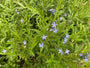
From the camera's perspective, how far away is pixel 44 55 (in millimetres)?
1541

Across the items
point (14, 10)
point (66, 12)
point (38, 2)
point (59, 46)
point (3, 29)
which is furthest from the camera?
point (66, 12)

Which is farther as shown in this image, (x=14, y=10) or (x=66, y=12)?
(x=66, y=12)

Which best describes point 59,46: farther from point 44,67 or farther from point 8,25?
point 8,25

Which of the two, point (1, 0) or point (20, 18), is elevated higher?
point (1, 0)

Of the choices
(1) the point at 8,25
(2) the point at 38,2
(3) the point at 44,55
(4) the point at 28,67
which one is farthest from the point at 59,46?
(2) the point at 38,2

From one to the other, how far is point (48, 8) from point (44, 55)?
3.25ft

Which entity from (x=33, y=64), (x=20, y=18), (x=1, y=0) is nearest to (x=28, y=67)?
(x=33, y=64)

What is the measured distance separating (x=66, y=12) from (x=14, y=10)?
1052 mm

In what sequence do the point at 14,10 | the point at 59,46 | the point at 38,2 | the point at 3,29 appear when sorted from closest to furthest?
the point at 59,46
the point at 3,29
the point at 14,10
the point at 38,2

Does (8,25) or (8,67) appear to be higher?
(8,25)

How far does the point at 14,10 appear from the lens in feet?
5.95

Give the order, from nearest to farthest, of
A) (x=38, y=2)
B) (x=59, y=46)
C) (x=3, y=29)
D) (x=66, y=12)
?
(x=59, y=46) → (x=3, y=29) → (x=38, y=2) → (x=66, y=12)

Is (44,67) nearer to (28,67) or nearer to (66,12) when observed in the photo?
(28,67)

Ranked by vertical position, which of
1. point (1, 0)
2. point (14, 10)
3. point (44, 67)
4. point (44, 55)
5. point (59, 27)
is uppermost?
point (1, 0)
